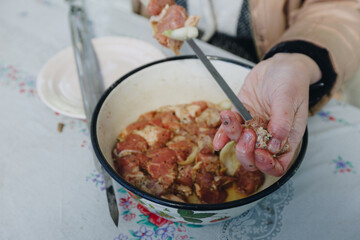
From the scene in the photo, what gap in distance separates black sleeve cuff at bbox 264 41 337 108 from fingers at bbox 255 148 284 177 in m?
0.41

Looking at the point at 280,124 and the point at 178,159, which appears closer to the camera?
the point at 280,124

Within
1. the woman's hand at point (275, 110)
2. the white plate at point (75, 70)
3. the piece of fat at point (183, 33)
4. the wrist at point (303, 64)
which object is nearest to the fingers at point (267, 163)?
the woman's hand at point (275, 110)

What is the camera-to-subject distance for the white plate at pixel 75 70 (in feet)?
3.00

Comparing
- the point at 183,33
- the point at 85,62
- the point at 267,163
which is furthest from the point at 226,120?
the point at 85,62

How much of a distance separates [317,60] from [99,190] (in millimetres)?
730

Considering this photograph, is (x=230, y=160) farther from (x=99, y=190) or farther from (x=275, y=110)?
(x=99, y=190)

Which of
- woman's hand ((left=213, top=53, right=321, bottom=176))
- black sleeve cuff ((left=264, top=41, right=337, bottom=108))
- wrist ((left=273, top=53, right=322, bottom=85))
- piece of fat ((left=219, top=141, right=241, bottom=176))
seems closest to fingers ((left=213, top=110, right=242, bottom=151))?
woman's hand ((left=213, top=53, right=321, bottom=176))

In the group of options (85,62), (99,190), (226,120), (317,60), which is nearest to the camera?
(226,120)

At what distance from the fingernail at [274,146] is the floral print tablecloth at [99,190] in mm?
198

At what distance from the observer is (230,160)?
730 mm

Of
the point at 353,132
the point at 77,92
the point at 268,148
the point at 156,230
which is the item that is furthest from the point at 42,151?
the point at 353,132

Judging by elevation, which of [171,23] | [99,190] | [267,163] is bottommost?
[99,190]

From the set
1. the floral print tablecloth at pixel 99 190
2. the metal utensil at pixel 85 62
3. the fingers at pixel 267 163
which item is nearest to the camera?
the fingers at pixel 267 163

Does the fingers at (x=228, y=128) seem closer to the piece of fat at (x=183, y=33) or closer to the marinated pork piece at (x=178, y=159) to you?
the marinated pork piece at (x=178, y=159)
